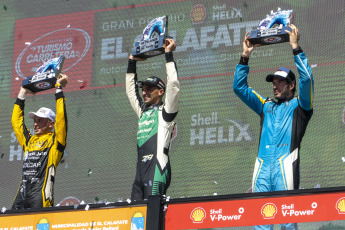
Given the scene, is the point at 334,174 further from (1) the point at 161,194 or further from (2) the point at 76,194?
(2) the point at 76,194

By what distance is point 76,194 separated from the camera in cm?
609

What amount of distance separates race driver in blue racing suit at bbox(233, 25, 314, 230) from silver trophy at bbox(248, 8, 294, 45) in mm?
76

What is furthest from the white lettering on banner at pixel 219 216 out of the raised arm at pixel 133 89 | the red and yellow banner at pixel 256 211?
the raised arm at pixel 133 89

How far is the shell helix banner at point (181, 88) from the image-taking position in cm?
572

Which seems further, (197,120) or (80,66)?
(80,66)

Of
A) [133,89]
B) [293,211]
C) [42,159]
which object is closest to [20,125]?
[42,159]

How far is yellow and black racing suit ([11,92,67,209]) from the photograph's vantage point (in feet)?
16.4

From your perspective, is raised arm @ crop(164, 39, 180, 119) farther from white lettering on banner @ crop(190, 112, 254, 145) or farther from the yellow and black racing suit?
white lettering on banner @ crop(190, 112, 254, 145)

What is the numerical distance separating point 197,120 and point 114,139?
654mm

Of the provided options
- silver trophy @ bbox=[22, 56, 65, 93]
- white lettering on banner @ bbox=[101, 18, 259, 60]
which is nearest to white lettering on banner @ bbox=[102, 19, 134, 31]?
white lettering on banner @ bbox=[101, 18, 259, 60]

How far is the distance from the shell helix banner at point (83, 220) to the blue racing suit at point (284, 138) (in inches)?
26.0

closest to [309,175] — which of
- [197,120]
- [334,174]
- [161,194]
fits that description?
[334,174]

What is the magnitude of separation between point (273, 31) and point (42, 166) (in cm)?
156

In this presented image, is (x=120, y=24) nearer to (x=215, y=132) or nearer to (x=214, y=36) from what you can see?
(x=214, y=36)
